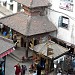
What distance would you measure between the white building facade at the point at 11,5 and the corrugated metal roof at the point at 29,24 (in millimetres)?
3933

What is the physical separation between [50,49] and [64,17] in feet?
15.4

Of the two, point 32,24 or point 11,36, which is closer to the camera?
point 32,24

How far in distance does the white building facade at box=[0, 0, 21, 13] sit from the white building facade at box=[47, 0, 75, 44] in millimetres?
6006

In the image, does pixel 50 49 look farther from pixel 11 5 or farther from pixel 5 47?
pixel 11 5

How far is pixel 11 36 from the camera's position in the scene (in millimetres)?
40250

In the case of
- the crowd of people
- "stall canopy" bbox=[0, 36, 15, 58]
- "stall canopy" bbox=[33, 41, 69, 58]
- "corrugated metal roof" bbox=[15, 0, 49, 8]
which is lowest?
the crowd of people

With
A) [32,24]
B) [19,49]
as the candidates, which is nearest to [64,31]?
[32,24]

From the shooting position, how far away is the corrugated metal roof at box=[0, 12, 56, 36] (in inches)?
1415

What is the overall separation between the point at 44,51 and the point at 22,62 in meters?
3.92

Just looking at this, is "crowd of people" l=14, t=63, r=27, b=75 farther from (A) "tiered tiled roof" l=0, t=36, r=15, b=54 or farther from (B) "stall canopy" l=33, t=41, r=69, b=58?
(A) "tiered tiled roof" l=0, t=36, r=15, b=54

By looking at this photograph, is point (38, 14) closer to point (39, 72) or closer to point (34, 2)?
point (34, 2)

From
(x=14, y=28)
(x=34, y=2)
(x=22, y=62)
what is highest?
(x=34, y=2)

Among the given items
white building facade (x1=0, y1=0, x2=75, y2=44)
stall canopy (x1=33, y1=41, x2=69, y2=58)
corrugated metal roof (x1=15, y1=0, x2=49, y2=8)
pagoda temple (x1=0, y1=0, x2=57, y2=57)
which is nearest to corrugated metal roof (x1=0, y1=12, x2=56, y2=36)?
pagoda temple (x1=0, y1=0, x2=57, y2=57)

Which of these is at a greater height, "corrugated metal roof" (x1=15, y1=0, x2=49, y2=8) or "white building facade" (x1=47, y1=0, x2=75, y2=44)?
"corrugated metal roof" (x1=15, y1=0, x2=49, y2=8)
